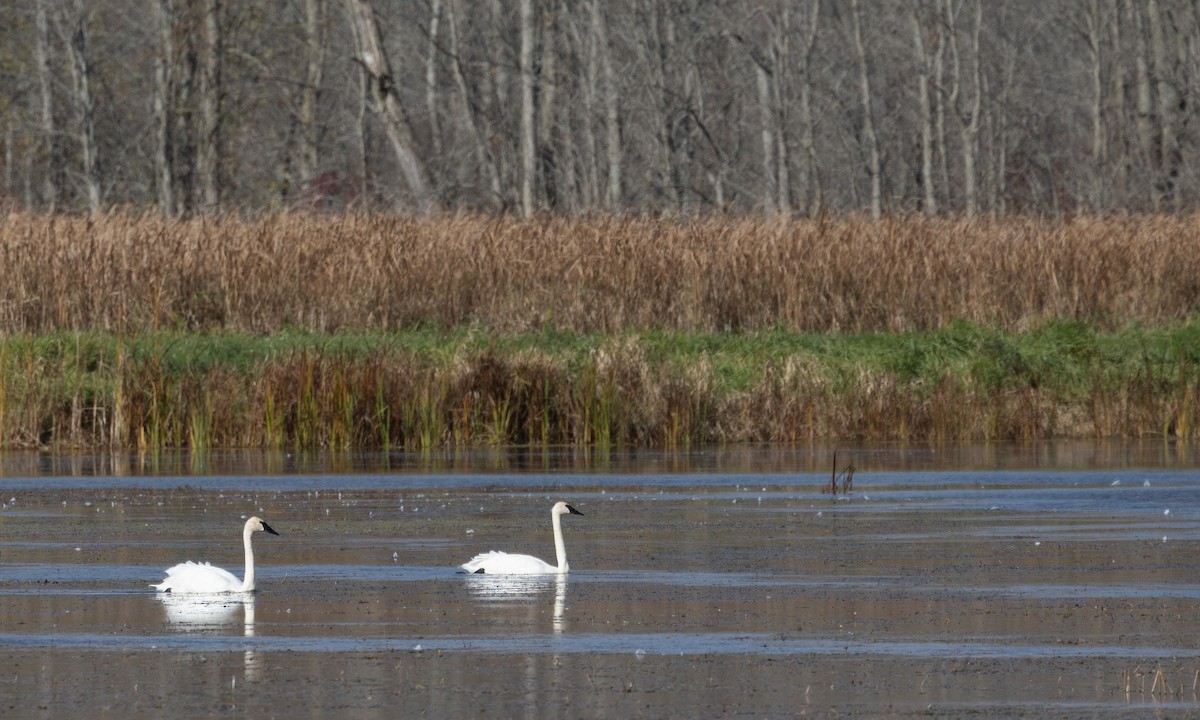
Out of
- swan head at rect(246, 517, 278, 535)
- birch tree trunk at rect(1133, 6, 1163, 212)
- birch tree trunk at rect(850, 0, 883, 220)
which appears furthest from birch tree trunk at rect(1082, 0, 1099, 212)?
swan head at rect(246, 517, 278, 535)

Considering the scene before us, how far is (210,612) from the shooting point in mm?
9930

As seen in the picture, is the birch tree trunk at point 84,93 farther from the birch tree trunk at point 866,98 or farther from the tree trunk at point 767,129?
the birch tree trunk at point 866,98

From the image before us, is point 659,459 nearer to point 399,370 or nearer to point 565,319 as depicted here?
point 399,370

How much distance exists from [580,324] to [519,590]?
568 inches

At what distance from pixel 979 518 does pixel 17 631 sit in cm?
687

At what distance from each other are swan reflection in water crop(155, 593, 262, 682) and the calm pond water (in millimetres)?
30

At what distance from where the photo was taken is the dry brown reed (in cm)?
2494

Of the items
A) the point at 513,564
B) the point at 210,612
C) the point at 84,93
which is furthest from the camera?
the point at 84,93

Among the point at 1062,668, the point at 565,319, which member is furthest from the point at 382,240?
the point at 1062,668

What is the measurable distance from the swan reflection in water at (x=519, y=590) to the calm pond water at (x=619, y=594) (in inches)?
1.2

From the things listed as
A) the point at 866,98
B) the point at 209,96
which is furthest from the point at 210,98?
the point at 866,98

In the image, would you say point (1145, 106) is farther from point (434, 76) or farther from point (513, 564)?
point (513, 564)

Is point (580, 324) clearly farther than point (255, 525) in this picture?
Yes

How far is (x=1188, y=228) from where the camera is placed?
88.9 feet
